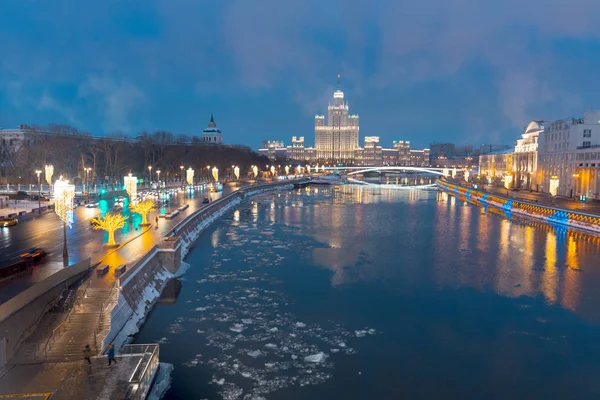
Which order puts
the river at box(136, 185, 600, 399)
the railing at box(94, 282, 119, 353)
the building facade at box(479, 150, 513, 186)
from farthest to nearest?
1. the building facade at box(479, 150, 513, 186)
2. the river at box(136, 185, 600, 399)
3. the railing at box(94, 282, 119, 353)

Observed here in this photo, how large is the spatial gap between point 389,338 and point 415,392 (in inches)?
114

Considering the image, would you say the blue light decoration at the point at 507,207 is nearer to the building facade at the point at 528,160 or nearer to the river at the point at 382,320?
the building facade at the point at 528,160

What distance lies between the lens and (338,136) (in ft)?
598

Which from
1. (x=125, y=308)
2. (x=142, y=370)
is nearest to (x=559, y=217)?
(x=125, y=308)

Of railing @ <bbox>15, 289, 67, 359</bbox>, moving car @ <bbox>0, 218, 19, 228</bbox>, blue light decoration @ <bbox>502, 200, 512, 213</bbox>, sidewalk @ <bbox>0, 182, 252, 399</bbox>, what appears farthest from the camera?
blue light decoration @ <bbox>502, 200, 512, 213</bbox>

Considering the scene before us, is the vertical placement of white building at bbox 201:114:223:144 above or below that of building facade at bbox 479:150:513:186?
above

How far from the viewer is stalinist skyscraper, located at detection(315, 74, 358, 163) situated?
181000mm

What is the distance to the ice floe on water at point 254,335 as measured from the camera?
11.1m

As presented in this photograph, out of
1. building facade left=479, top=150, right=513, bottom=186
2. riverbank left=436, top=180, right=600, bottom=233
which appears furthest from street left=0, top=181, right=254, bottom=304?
building facade left=479, top=150, right=513, bottom=186

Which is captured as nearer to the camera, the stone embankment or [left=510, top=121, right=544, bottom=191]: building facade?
the stone embankment

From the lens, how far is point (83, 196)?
132ft

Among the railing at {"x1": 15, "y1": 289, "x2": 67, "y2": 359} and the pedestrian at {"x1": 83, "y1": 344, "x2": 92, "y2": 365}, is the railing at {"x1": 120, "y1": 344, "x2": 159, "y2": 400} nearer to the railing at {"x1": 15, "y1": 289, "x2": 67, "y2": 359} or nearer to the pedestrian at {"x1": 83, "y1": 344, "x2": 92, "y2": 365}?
the pedestrian at {"x1": 83, "y1": 344, "x2": 92, "y2": 365}

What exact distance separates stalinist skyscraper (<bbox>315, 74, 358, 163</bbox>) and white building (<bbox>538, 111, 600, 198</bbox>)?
125 m

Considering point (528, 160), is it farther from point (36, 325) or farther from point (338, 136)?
point (338, 136)
